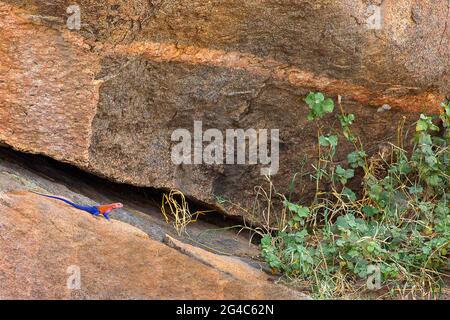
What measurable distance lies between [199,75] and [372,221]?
0.96 metres

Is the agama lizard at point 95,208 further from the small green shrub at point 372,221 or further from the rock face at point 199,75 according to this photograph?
the small green shrub at point 372,221

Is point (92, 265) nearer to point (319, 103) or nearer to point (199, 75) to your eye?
point (199, 75)

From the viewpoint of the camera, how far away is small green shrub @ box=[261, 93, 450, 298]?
3352 mm

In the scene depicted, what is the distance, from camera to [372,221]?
370 cm

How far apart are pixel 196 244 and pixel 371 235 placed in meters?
0.72

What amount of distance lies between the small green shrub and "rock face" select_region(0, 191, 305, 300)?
0.95 ft

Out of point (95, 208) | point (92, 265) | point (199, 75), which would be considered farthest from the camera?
point (199, 75)

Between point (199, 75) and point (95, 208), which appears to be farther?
point (199, 75)

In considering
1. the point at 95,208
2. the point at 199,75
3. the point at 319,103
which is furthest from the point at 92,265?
the point at 319,103

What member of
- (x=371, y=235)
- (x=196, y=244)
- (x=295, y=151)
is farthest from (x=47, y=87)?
(x=371, y=235)

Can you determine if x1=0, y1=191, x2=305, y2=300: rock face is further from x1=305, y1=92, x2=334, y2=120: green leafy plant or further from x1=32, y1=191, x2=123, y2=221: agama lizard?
x1=305, y1=92, x2=334, y2=120: green leafy plant

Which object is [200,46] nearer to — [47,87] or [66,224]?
[47,87]

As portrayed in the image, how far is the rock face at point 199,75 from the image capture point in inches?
135

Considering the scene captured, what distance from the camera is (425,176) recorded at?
379 cm
